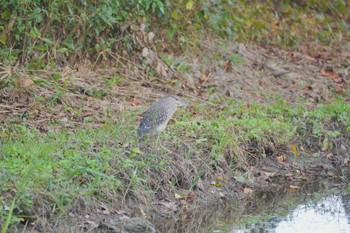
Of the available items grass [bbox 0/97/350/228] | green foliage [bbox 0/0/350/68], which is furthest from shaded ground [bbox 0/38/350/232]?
green foliage [bbox 0/0/350/68]

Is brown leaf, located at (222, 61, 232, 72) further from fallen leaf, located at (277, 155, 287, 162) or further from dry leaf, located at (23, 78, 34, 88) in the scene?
dry leaf, located at (23, 78, 34, 88)

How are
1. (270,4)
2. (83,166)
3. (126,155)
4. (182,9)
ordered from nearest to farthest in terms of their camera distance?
1. (83,166)
2. (126,155)
3. (182,9)
4. (270,4)

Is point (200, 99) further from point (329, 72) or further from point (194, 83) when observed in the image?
point (329, 72)

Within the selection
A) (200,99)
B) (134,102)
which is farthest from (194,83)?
(134,102)

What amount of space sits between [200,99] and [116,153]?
3151 millimetres

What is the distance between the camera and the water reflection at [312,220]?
7.46 meters

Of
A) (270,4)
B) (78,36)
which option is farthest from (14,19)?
(270,4)

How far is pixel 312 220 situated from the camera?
777cm

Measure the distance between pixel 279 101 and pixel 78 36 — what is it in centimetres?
Answer: 277

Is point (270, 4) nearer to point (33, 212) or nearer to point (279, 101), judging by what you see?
point (279, 101)

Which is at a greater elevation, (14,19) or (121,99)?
(14,19)

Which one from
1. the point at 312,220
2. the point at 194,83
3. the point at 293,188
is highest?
the point at 312,220

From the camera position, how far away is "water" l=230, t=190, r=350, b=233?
24.5 ft

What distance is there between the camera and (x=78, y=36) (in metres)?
10.9
